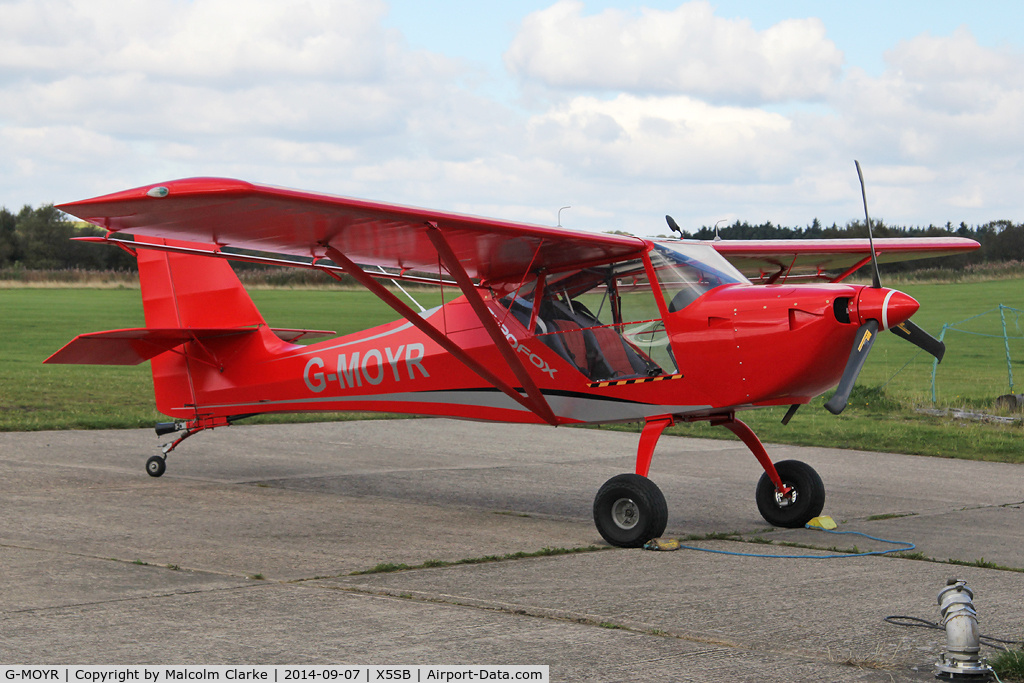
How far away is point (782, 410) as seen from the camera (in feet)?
62.0

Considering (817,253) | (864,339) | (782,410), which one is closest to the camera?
(864,339)

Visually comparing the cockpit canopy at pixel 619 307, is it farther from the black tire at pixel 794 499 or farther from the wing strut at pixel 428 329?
the black tire at pixel 794 499

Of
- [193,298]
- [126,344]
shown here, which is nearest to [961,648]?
[126,344]

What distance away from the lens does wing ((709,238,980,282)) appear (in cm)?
984

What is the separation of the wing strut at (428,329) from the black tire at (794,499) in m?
1.93

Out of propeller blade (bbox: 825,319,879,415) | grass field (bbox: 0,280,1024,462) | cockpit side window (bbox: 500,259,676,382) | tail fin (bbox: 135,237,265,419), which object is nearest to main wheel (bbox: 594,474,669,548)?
cockpit side window (bbox: 500,259,676,382)

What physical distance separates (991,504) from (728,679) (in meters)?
6.46

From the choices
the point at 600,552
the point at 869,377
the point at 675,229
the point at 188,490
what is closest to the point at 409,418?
the point at 188,490

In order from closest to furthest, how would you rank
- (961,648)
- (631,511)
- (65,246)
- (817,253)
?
(961,648)
(631,511)
(817,253)
(65,246)

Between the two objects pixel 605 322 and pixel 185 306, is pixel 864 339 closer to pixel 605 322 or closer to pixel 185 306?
pixel 605 322
